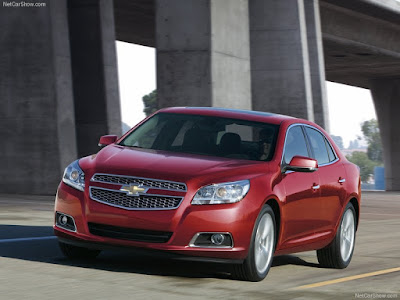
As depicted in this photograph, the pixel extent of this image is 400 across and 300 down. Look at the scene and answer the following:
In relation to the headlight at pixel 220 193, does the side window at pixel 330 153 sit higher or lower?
higher

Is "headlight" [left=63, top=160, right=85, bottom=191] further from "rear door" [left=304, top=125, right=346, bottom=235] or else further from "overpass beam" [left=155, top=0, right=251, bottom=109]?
"overpass beam" [left=155, top=0, right=251, bottom=109]

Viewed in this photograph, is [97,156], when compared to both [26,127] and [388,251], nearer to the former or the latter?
[388,251]

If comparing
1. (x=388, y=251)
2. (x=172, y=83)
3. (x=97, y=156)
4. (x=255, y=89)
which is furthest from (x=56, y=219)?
(x=255, y=89)

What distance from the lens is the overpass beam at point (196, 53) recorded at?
24.7m

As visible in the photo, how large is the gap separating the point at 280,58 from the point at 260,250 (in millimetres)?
25177

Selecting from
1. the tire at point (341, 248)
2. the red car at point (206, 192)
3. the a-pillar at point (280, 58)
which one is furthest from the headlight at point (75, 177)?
the a-pillar at point (280, 58)

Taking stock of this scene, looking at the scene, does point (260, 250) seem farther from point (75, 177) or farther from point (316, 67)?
point (316, 67)

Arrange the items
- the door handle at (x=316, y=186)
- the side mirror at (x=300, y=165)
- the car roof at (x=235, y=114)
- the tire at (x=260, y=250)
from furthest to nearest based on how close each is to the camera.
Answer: the car roof at (x=235, y=114) < the door handle at (x=316, y=186) < the side mirror at (x=300, y=165) < the tire at (x=260, y=250)

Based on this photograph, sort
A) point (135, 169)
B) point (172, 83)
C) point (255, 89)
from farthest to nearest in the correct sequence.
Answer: point (255, 89) < point (172, 83) < point (135, 169)

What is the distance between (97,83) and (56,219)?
25.4m

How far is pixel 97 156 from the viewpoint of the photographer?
926 centimetres

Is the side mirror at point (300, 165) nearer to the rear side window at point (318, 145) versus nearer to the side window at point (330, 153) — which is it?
the rear side window at point (318, 145)

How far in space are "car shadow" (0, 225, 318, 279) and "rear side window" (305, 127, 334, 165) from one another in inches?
47.2

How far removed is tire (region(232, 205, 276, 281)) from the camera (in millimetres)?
8664
